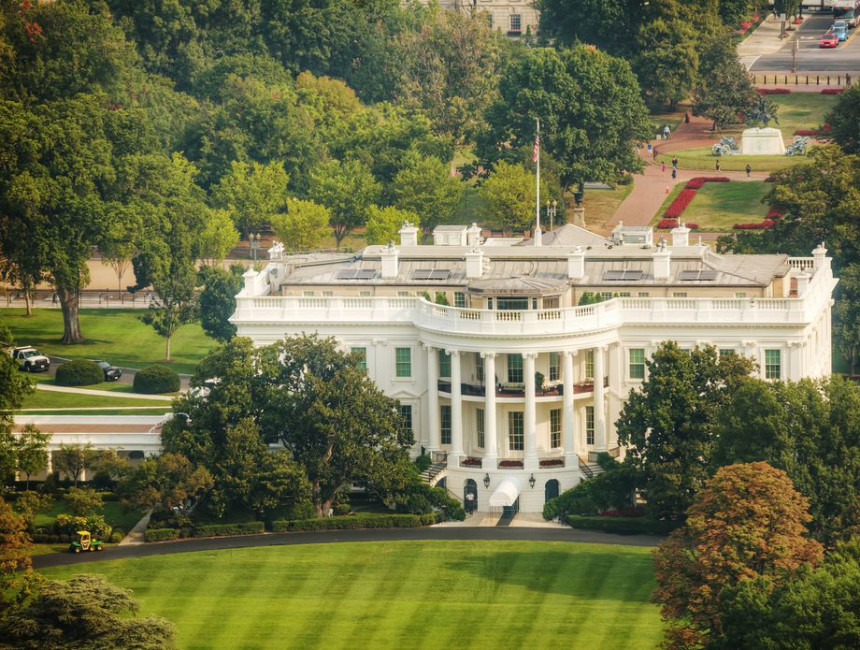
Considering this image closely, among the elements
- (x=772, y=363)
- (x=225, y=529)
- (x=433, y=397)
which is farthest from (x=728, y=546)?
(x=225, y=529)

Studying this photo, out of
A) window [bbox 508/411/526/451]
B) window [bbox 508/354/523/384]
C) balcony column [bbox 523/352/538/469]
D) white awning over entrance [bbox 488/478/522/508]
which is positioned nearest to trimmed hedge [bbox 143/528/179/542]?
white awning over entrance [bbox 488/478/522/508]

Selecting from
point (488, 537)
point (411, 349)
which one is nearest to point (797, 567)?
point (488, 537)

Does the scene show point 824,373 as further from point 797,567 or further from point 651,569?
point 797,567

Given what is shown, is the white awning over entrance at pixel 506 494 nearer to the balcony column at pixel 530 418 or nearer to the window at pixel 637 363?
the balcony column at pixel 530 418

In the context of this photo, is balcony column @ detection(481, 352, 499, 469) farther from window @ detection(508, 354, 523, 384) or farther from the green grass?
the green grass

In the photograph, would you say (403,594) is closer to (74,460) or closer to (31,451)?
(31,451)

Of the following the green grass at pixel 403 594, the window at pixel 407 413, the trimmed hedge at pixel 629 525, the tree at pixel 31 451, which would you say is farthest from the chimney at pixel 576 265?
the tree at pixel 31 451
